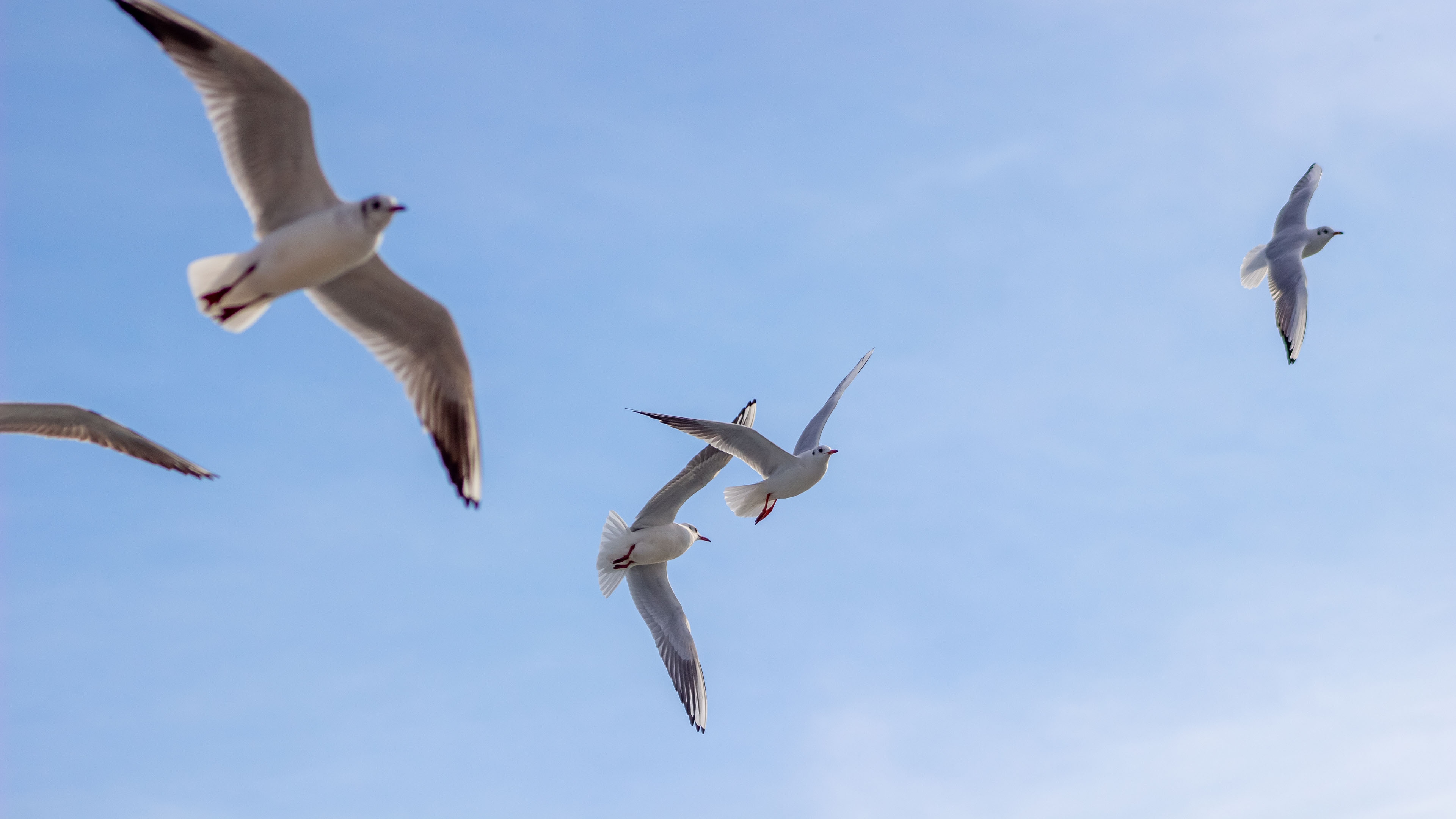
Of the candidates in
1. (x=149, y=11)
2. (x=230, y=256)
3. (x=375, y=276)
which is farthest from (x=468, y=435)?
(x=149, y=11)

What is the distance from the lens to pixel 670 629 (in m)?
11.8

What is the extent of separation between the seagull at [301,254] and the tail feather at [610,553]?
3687 mm

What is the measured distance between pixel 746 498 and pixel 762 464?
12.4 inches

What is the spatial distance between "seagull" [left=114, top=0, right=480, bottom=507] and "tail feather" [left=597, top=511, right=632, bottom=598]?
3.69 m

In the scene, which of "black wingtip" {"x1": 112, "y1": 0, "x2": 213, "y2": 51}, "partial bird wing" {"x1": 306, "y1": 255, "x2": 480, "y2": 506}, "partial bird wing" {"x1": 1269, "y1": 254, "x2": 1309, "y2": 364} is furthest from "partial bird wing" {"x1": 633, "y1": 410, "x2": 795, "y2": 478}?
"partial bird wing" {"x1": 1269, "y1": 254, "x2": 1309, "y2": 364}

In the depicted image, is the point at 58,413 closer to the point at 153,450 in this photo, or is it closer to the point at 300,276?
the point at 153,450

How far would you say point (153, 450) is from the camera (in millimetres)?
9422

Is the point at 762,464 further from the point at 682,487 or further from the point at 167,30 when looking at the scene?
the point at 167,30

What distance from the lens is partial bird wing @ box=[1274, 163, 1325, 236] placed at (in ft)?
47.6

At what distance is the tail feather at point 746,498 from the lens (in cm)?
1087

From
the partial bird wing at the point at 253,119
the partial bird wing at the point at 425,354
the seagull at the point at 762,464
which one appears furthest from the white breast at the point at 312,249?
the seagull at the point at 762,464

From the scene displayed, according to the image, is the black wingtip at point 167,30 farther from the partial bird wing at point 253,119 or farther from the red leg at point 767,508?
the red leg at point 767,508

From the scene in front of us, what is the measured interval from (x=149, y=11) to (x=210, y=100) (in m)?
0.48

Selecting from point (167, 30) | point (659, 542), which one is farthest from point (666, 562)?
point (167, 30)
